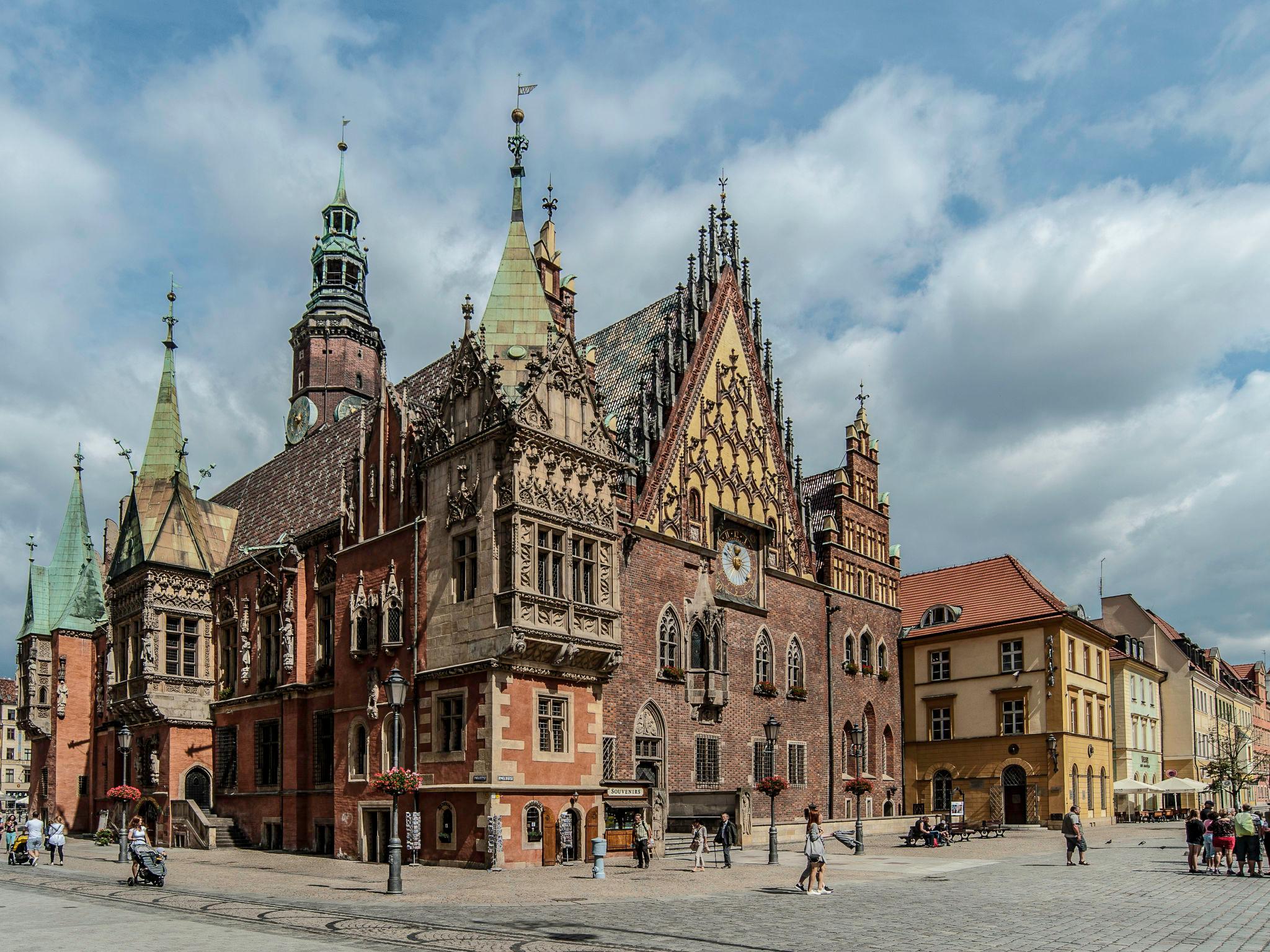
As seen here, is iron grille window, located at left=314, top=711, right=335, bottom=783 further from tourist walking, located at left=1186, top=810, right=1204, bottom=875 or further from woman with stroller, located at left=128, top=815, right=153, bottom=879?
tourist walking, located at left=1186, top=810, right=1204, bottom=875

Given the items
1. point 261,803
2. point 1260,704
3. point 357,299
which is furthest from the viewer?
point 1260,704

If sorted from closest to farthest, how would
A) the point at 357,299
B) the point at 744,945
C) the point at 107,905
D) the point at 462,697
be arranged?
the point at 744,945
the point at 107,905
the point at 462,697
the point at 357,299

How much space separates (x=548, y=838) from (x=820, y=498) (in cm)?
2545

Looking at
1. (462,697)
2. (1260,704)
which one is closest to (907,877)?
(462,697)

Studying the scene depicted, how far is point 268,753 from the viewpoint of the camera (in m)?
40.7

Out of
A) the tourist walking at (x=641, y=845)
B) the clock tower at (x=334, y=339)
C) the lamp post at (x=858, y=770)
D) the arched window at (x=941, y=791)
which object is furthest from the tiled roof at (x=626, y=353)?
the clock tower at (x=334, y=339)

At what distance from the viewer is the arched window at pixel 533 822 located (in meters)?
29.8

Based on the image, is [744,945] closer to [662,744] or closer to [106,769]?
[662,744]

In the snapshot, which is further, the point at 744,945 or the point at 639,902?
the point at 639,902

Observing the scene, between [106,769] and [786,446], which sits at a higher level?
[786,446]

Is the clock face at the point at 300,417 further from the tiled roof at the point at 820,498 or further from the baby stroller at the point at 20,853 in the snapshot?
the baby stroller at the point at 20,853

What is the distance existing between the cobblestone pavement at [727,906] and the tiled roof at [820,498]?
20.1 m

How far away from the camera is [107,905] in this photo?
20.7 metres

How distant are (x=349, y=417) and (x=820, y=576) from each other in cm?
2017
